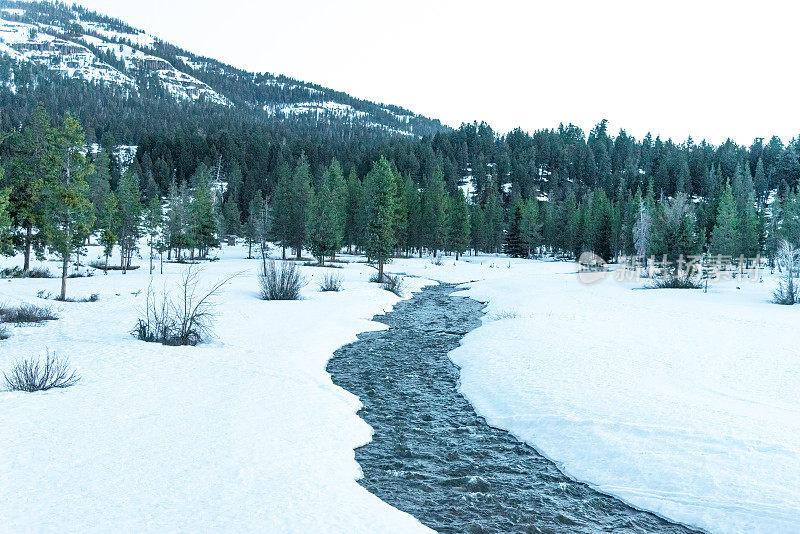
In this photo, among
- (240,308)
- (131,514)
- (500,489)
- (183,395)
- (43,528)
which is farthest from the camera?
(240,308)

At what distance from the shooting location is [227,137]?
470ft

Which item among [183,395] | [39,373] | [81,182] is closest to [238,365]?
[183,395]

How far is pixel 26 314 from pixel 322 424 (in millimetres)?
14820

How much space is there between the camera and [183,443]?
7.88m

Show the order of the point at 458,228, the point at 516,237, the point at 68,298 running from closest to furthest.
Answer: the point at 68,298 < the point at 458,228 < the point at 516,237

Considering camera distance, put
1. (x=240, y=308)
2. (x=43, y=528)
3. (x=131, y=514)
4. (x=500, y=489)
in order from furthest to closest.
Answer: (x=240, y=308) < (x=500, y=489) < (x=131, y=514) < (x=43, y=528)

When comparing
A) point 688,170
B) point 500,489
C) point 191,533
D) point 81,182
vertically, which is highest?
point 688,170

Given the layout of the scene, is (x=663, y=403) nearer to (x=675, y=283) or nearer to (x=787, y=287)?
(x=787, y=287)

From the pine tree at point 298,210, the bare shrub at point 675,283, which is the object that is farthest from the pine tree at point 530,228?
the bare shrub at point 675,283

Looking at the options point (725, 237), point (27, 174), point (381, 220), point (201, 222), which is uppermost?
point (27, 174)

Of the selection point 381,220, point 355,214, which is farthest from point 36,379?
point 355,214

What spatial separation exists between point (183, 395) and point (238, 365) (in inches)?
120

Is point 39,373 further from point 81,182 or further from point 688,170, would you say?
point 688,170

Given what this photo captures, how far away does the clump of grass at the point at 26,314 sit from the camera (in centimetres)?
1756
